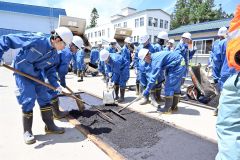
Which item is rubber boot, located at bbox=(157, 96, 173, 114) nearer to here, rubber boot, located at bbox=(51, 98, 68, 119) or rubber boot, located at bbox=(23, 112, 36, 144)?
rubber boot, located at bbox=(51, 98, 68, 119)

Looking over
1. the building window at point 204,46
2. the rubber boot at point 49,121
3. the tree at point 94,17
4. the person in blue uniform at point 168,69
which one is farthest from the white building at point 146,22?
the tree at point 94,17

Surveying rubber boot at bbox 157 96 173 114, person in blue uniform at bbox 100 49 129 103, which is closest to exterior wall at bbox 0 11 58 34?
person in blue uniform at bbox 100 49 129 103

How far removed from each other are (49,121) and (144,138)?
5.48ft

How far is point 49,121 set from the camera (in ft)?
13.6

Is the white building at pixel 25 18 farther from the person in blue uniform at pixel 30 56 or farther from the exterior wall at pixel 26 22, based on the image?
the person in blue uniform at pixel 30 56

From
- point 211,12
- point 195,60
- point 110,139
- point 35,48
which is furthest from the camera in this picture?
point 211,12

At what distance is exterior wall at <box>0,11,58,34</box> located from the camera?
26.5 meters

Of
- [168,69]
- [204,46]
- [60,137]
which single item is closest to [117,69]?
[168,69]

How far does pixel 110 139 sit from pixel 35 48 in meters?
1.86

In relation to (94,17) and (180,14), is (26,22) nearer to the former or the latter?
(180,14)

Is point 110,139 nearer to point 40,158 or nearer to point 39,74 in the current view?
point 40,158

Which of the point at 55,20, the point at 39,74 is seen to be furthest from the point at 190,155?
the point at 55,20

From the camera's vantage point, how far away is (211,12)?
37.6 m

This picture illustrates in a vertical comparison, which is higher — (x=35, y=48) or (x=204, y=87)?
(x=35, y=48)
